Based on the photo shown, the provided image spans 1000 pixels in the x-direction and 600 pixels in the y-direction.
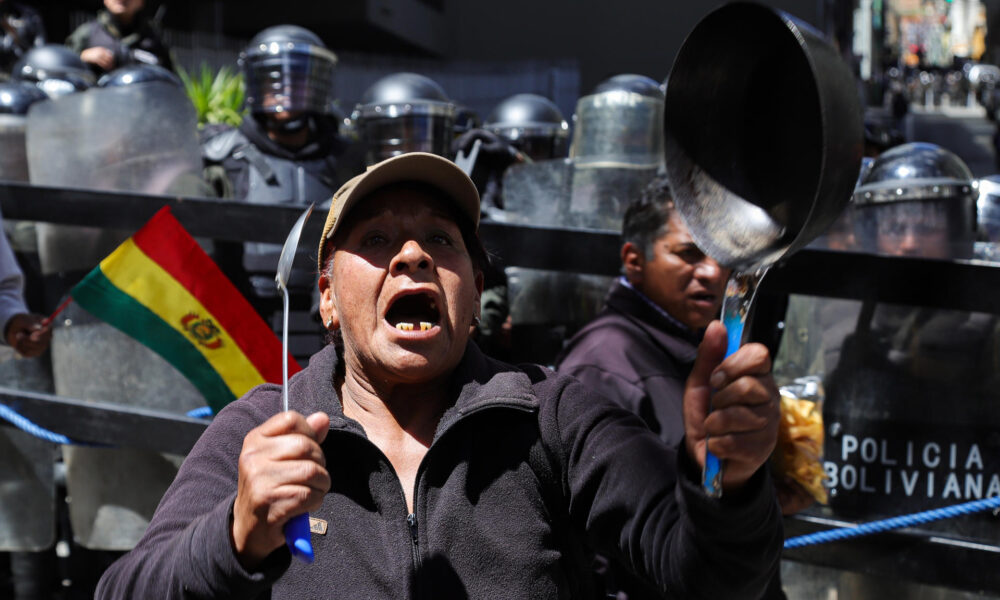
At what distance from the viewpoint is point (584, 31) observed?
70.4ft

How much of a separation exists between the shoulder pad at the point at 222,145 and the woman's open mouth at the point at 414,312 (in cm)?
372

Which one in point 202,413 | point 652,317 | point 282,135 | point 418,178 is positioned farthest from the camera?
point 282,135

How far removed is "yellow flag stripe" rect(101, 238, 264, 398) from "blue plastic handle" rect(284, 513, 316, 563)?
92.3 inches

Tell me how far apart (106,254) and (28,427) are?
858mm

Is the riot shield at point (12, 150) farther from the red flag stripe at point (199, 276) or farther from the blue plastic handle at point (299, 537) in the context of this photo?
the blue plastic handle at point (299, 537)

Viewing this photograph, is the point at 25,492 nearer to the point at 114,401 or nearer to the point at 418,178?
the point at 114,401

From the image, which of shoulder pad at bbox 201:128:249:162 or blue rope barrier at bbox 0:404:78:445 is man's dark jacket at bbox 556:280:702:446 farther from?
shoulder pad at bbox 201:128:249:162

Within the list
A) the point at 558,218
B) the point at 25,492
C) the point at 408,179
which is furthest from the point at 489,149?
the point at 408,179

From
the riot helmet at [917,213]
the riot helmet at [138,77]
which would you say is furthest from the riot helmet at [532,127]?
the riot helmet at [917,213]

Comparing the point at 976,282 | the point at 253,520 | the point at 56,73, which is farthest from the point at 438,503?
the point at 56,73

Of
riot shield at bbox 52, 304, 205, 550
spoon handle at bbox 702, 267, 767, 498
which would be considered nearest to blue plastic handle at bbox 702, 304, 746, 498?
spoon handle at bbox 702, 267, 767, 498

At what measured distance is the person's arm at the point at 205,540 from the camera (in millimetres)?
1610

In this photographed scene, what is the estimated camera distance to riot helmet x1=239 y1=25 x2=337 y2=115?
5.52 metres

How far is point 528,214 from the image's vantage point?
471cm
